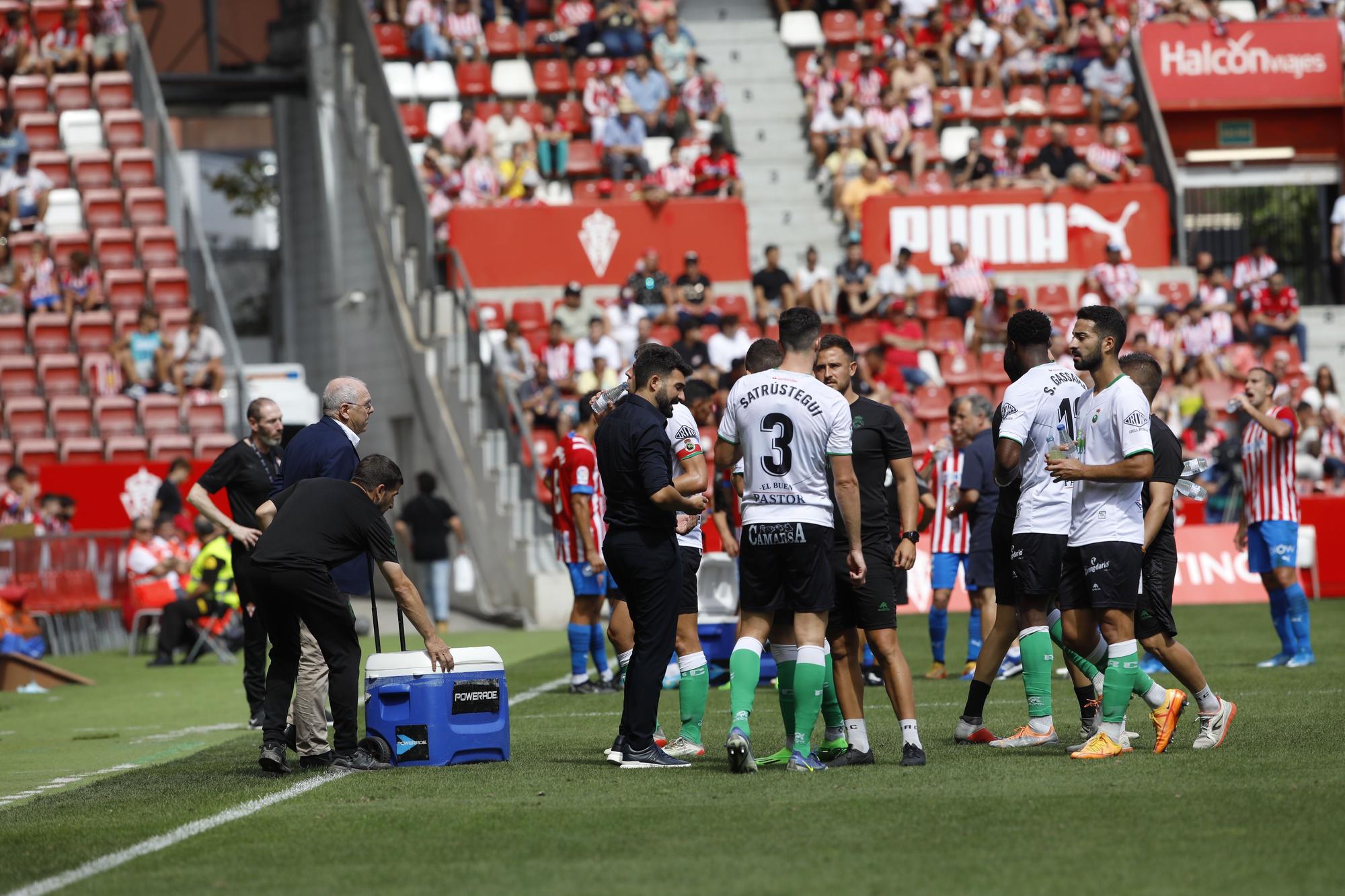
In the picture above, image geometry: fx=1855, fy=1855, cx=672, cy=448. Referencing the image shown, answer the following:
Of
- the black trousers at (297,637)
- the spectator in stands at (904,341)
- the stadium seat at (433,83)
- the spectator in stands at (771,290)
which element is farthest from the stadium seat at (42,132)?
the black trousers at (297,637)

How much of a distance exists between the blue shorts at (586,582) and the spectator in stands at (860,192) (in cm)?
1546

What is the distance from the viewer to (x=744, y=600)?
8766 mm

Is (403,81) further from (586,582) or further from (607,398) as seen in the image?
(607,398)

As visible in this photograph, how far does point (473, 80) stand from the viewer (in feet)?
97.2

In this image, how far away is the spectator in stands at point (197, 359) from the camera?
24219mm

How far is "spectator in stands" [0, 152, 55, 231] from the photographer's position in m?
26.7

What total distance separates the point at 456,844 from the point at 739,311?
19.5 meters

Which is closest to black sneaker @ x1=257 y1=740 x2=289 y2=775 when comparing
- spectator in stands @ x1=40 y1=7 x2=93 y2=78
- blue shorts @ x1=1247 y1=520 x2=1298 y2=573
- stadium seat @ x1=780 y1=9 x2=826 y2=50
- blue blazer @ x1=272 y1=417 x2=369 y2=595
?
blue blazer @ x1=272 y1=417 x2=369 y2=595

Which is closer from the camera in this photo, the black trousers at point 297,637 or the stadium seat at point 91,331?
the black trousers at point 297,637

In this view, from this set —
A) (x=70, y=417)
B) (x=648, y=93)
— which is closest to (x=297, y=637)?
(x=70, y=417)

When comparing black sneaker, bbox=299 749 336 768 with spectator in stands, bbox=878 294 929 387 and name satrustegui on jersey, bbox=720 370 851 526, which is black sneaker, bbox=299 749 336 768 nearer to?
name satrustegui on jersey, bbox=720 370 851 526

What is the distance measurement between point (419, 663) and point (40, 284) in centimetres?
1816

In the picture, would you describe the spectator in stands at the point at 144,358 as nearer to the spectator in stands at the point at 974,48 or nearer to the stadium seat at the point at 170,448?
the stadium seat at the point at 170,448

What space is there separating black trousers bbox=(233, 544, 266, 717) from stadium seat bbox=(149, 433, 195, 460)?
454 inches
